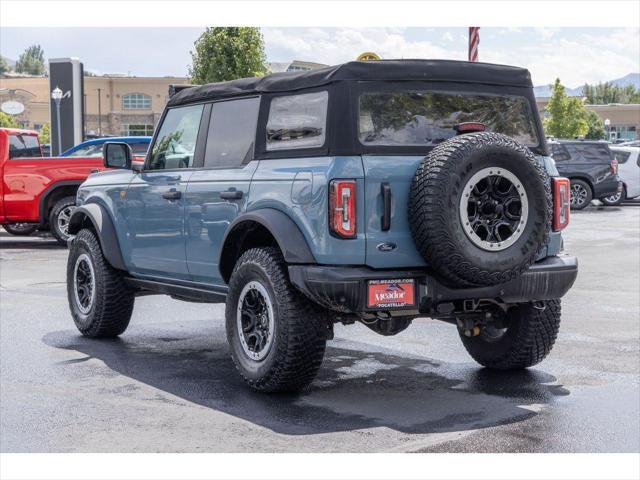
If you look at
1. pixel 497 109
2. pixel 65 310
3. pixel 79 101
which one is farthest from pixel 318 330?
pixel 79 101

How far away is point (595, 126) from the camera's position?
313 feet

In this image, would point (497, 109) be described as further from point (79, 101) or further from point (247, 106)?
point (79, 101)

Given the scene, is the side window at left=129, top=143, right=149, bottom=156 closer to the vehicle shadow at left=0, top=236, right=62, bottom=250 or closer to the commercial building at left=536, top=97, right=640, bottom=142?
the vehicle shadow at left=0, top=236, right=62, bottom=250

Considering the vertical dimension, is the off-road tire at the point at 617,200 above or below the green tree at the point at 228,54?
below

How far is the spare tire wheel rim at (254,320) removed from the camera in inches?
251

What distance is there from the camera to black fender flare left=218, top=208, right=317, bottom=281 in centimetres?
608

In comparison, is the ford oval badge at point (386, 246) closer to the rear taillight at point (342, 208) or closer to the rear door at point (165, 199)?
the rear taillight at point (342, 208)

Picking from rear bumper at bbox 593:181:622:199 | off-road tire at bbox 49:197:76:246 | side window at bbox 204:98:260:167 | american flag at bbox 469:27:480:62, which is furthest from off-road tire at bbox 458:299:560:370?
Result: rear bumper at bbox 593:181:622:199

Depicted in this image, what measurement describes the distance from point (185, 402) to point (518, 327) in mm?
2267

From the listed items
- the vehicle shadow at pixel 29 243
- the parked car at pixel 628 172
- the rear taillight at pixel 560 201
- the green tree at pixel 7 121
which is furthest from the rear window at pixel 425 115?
the green tree at pixel 7 121

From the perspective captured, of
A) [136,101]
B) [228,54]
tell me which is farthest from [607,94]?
[228,54]

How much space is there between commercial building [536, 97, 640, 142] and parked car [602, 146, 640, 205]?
2853 inches

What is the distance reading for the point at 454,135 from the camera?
21.0 feet

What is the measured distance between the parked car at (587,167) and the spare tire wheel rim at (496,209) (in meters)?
20.2
